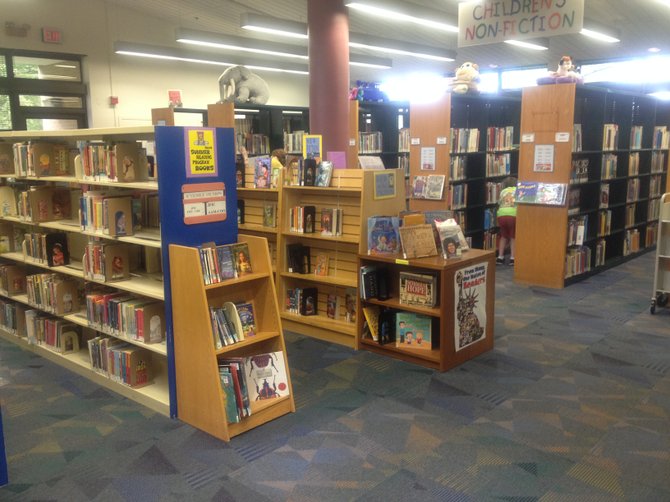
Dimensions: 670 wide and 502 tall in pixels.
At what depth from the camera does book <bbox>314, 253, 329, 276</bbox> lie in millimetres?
5691

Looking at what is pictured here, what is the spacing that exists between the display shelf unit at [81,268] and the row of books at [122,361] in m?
0.05

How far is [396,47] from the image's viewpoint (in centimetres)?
1209

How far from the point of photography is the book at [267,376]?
407 centimetres

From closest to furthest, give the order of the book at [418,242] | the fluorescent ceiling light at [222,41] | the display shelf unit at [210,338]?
the display shelf unit at [210,338] → the book at [418,242] → the fluorescent ceiling light at [222,41]

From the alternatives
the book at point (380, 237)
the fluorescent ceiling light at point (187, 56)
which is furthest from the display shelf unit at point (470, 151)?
the fluorescent ceiling light at point (187, 56)

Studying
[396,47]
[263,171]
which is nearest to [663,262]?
[263,171]

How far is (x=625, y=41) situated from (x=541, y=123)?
19.3ft

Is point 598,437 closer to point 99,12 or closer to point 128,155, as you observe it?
point 128,155

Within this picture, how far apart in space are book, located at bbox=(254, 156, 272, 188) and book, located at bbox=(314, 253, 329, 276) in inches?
34.4

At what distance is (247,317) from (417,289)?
1500mm

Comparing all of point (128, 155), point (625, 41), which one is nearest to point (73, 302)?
point (128, 155)

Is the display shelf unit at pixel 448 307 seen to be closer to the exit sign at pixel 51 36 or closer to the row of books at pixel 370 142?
the row of books at pixel 370 142

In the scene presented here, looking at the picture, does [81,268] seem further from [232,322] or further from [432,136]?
[432,136]

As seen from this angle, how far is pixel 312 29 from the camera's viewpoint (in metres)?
7.54
